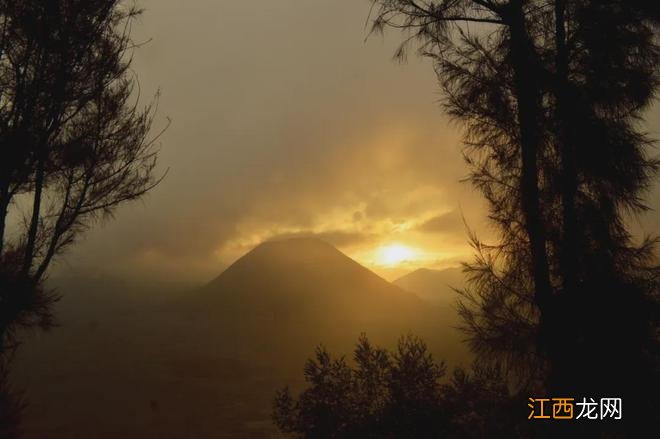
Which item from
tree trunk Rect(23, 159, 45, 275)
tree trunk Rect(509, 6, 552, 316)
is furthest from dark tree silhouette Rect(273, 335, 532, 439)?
tree trunk Rect(23, 159, 45, 275)

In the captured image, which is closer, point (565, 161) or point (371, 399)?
point (565, 161)

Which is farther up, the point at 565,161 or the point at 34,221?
the point at 565,161

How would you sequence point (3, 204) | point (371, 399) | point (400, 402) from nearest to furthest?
point (3, 204) < point (400, 402) < point (371, 399)

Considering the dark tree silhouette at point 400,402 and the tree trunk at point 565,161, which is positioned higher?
the tree trunk at point 565,161

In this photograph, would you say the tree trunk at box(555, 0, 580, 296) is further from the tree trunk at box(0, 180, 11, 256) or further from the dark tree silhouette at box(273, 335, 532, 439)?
the tree trunk at box(0, 180, 11, 256)

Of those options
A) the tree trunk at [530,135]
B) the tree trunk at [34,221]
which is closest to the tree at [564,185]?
the tree trunk at [530,135]

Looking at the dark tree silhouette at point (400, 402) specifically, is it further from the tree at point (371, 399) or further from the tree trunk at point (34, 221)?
the tree trunk at point (34, 221)

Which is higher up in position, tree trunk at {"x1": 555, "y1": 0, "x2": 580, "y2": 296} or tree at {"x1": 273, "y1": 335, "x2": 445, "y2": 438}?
tree trunk at {"x1": 555, "y1": 0, "x2": 580, "y2": 296}

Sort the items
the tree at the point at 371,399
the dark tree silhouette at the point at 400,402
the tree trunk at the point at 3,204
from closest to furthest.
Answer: the tree trunk at the point at 3,204 → the dark tree silhouette at the point at 400,402 → the tree at the point at 371,399

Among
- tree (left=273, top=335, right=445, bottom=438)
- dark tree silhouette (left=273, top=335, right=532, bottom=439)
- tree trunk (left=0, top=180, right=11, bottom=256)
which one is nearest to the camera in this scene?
tree trunk (left=0, top=180, right=11, bottom=256)

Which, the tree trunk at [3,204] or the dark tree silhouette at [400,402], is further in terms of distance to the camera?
the dark tree silhouette at [400,402]

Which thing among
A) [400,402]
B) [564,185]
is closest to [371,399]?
[400,402]

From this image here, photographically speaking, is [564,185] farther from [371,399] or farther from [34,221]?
[34,221]

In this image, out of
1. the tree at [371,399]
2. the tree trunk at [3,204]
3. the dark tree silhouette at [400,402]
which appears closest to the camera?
the tree trunk at [3,204]
